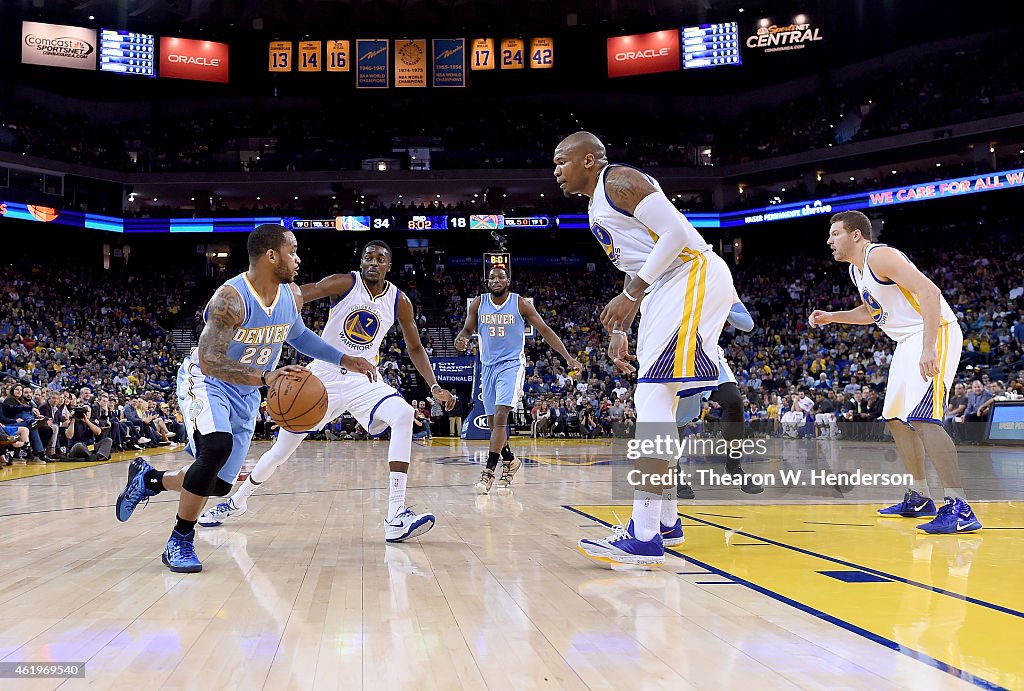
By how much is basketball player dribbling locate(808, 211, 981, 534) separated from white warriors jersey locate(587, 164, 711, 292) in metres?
1.55

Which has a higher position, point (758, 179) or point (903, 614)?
point (758, 179)

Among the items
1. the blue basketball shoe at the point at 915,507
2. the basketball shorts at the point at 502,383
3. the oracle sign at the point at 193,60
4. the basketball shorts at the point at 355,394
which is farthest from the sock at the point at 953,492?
the oracle sign at the point at 193,60

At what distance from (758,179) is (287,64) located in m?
19.1

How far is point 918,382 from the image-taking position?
5289 millimetres

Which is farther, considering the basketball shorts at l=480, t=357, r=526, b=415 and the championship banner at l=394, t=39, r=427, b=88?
the championship banner at l=394, t=39, r=427, b=88

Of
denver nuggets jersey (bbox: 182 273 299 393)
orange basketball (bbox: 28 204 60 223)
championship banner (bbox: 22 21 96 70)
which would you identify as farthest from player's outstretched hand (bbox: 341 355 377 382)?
championship banner (bbox: 22 21 96 70)

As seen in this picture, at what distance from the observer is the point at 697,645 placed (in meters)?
2.57

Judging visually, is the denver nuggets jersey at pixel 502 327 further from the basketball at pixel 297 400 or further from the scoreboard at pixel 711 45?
the scoreboard at pixel 711 45

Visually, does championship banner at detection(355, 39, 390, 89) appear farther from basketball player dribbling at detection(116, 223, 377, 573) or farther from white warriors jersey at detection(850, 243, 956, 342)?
basketball player dribbling at detection(116, 223, 377, 573)

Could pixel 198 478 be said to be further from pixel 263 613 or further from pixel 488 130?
pixel 488 130

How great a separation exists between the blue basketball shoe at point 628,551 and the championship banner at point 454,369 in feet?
75.0

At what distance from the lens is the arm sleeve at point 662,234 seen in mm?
3947

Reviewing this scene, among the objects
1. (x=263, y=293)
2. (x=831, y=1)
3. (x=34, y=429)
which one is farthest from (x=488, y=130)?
(x=263, y=293)

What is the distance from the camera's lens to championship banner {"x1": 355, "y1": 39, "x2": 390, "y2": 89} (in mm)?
31406
